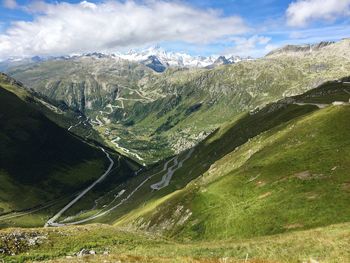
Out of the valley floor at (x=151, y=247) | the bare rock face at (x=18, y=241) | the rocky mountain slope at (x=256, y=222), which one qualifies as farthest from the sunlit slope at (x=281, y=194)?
the bare rock face at (x=18, y=241)

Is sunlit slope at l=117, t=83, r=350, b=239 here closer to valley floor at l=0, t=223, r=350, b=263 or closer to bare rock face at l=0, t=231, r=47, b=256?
valley floor at l=0, t=223, r=350, b=263

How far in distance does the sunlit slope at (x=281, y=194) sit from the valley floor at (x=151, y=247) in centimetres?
1101

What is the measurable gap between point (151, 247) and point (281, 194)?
27790 mm

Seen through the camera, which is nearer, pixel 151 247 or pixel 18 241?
pixel 18 241

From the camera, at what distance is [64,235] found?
5725 centimetres

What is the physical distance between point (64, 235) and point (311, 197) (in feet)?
127

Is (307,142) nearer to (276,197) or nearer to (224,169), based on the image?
(276,197)

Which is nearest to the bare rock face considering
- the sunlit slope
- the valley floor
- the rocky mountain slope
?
the valley floor

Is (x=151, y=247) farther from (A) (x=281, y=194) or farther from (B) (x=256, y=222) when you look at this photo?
(A) (x=281, y=194)

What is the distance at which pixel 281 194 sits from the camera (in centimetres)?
6850

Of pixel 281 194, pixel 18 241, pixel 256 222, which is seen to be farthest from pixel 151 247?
pixel 281 194

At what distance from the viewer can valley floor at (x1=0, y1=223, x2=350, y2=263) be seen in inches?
1259

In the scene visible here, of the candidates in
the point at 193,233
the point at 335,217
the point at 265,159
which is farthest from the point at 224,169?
the point at 335,217

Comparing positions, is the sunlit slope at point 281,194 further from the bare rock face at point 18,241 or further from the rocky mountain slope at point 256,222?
the bare rock face at point 18,241
